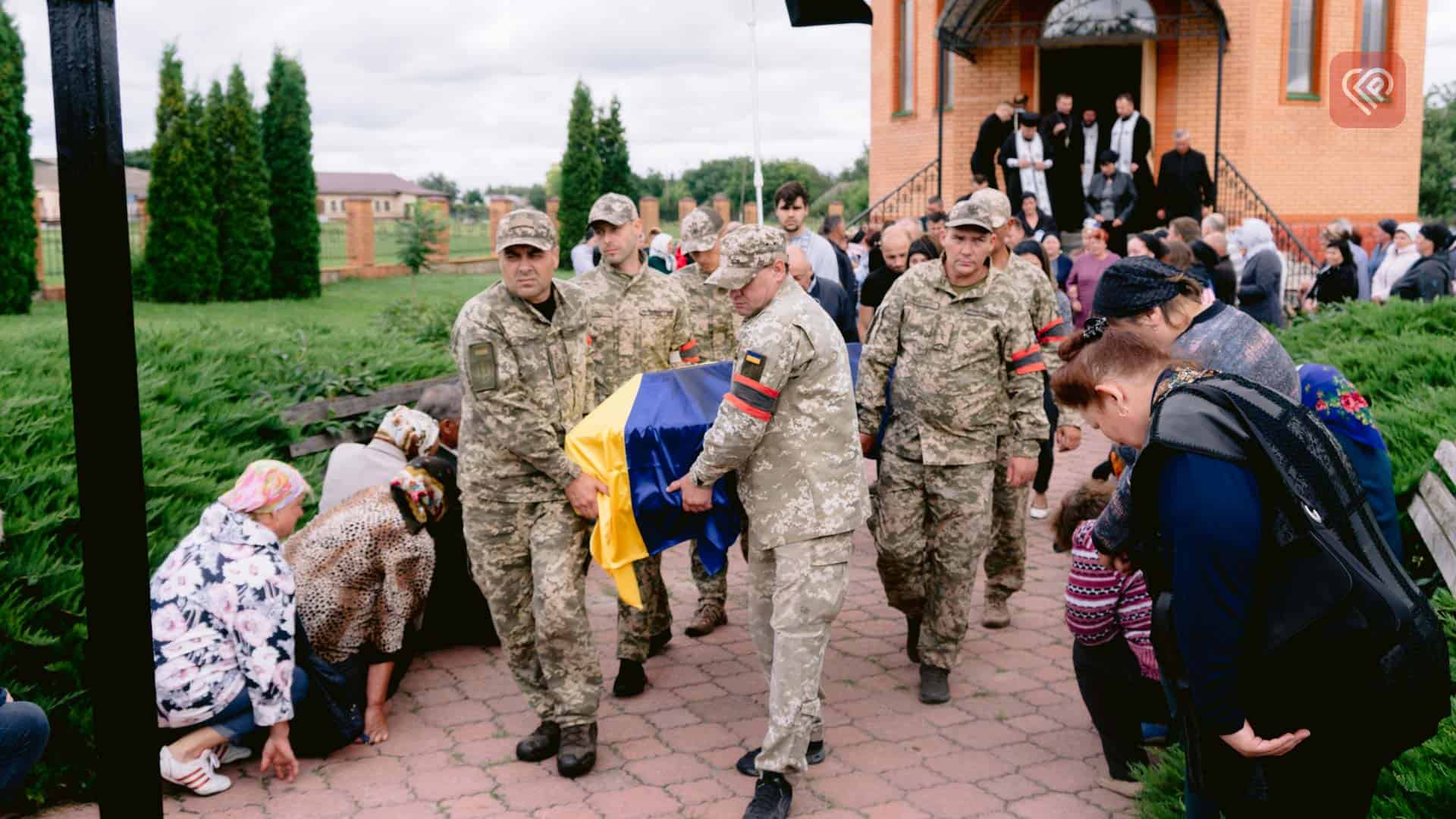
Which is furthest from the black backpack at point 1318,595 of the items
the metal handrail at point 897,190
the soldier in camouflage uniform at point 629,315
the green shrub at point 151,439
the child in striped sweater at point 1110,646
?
the metal handrail at point 897,190

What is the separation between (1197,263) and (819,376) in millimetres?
5470

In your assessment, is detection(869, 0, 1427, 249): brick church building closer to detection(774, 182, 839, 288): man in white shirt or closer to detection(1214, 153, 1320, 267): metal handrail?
detection(1214, 153, 1320, 267): metal handrail

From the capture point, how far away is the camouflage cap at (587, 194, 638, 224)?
20.2ft

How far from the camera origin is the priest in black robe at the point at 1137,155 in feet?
52.0

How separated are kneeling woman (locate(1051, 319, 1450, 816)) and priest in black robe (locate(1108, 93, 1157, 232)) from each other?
45.4 ft

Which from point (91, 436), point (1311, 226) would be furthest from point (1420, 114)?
point (91, 436)

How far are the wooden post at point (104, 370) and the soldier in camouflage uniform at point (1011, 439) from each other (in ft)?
13.5

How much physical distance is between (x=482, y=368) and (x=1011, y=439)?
8.15ft

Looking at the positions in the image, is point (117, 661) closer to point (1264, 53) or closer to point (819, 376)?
point (819, 376)

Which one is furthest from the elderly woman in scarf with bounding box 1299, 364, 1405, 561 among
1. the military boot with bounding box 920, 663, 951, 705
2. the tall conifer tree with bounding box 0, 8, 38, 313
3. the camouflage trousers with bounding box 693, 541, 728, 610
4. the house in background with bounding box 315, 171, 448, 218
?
the house in background with bounding box 315, 171, 448, 218

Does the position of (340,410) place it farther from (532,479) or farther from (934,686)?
(934,686)

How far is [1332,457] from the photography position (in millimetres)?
2791

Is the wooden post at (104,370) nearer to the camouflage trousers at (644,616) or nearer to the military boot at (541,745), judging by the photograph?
the military boot at (541,745)

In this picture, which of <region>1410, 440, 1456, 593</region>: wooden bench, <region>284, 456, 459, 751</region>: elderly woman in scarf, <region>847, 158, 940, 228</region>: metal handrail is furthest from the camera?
<region>847, 158, 940, 228</region>: metal handrail
